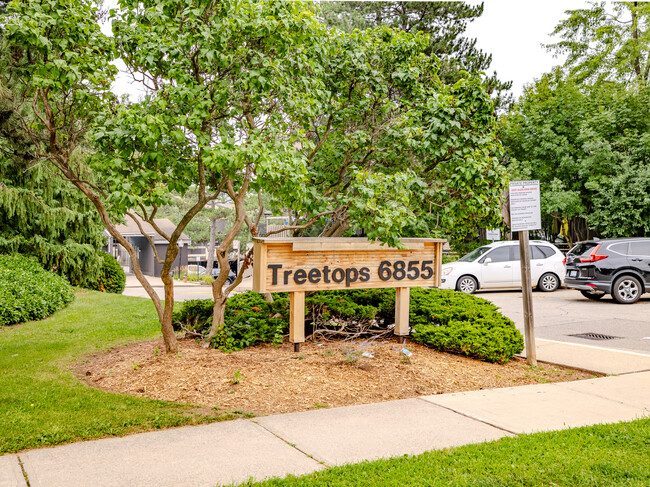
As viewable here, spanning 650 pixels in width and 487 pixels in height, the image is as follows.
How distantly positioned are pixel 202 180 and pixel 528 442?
14.2 feet

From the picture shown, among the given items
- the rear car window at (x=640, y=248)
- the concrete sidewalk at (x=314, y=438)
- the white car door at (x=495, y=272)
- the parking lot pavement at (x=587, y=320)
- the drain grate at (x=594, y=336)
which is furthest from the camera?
the white car door at (x=495, y=272)

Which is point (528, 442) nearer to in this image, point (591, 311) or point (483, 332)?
point (483, 332)

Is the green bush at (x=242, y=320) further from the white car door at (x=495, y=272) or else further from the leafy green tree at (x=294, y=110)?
the white car door at (x=495, y=272)

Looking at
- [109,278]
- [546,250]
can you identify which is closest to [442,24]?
[546,250]

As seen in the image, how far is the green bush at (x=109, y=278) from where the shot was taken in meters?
18.5

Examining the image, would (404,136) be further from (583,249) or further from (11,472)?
(583,249)

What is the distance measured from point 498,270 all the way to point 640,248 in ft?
13.6

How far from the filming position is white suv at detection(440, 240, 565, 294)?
57.4ft

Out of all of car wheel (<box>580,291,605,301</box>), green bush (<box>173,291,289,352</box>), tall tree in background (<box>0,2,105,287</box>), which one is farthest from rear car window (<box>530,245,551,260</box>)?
tall tree in background (<box>0,2,105,287</box>)

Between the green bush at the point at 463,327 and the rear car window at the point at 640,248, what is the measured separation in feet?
28.4

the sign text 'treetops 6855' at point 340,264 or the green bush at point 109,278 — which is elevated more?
the sign text 'treetops 6855' at point 340,264

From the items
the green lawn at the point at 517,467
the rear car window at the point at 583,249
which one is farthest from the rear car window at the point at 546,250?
the green lawn at the point at 517,467

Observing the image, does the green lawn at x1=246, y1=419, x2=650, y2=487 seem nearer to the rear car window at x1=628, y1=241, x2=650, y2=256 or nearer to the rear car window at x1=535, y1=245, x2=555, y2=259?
the rear car window at x1=628, y1=241, x2=650, y2=256

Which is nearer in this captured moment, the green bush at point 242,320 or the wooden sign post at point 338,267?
the wooden sign post at point 338,267
